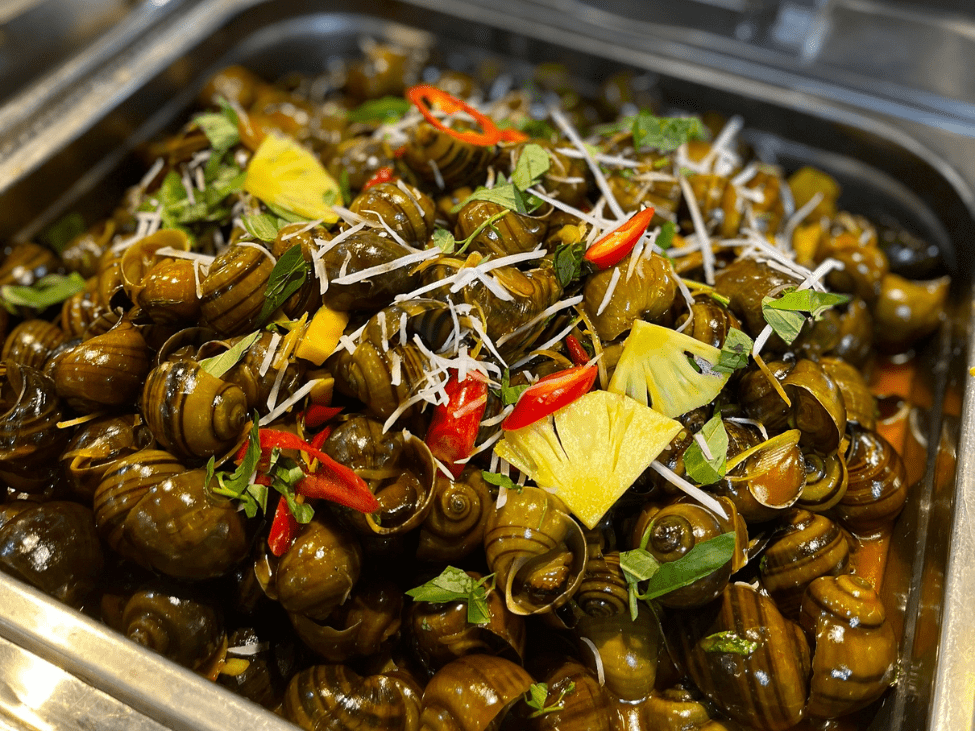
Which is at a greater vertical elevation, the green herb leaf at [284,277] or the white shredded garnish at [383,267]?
the white shredded garnish at [383,267]

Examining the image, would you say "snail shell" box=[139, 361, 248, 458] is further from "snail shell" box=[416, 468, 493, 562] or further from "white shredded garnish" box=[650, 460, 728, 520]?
"white shredded garnish" box=[650, 460, 728, 520]

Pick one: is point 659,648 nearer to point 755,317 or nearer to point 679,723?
point 679,723

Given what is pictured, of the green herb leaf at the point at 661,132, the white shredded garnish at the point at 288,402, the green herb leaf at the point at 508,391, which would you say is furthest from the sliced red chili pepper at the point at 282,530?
the green herb leaf at the point at 661,132

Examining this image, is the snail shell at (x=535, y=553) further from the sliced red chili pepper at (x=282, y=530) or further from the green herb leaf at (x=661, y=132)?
the green herb leaf at (x=661, y=132)

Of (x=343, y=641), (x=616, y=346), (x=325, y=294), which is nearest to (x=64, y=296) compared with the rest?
(x=325, y=294)

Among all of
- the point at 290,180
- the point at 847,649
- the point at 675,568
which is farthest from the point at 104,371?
the point at 847,649

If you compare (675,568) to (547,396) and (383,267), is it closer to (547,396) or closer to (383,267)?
(547,396)
